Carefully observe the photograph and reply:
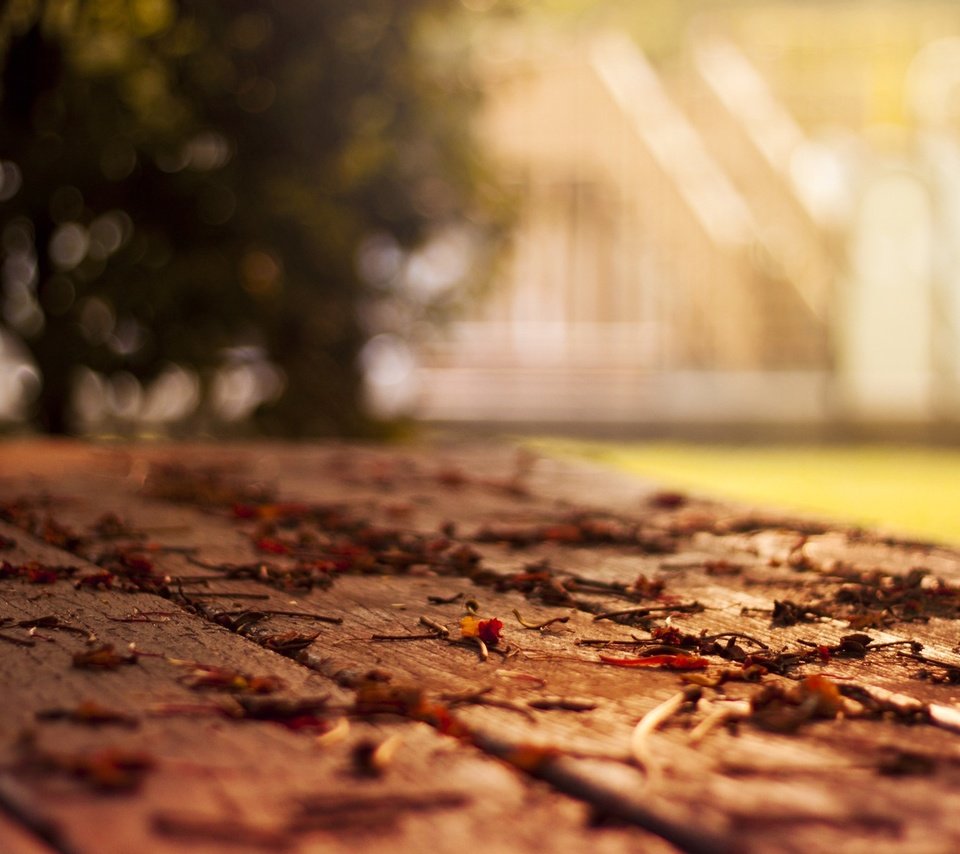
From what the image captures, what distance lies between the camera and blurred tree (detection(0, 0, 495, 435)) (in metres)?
3.95

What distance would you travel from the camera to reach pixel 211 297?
161 inches

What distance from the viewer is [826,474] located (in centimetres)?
667

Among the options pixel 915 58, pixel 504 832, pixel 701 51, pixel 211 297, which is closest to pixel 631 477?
pixel 211 297

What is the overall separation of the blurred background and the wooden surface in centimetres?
216

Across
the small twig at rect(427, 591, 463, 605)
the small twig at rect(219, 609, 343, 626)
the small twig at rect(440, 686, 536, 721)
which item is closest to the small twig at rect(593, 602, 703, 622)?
the small twig at rect(427, 591, 463, 605)

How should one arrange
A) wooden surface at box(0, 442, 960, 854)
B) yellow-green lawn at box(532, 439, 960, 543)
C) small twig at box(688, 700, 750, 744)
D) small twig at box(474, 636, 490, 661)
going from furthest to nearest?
yellow-green lawn at box(532, 439, 960, 543)
small twig at box(474, 636, 490, 661)
small twig at box(688, 700, 750, 744)
wooden surface at box(0, 442, 960, 854)

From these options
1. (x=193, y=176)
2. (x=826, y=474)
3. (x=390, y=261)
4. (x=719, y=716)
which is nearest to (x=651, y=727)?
(x=719, y=716)

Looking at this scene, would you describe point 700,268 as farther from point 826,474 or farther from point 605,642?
point 605,642

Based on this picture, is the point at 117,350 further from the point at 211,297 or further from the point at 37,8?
the point at 37,8

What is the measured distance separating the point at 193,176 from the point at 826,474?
3892mm

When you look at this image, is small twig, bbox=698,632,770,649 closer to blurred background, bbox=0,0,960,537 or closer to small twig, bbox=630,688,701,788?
small twig, bbox=630,688,701,788

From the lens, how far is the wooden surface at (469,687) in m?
0.70

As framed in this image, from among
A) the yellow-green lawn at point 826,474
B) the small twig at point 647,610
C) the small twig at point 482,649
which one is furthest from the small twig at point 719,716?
→ the yellow-green lawn at point 826,474

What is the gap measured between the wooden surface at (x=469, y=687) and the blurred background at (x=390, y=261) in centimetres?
216
